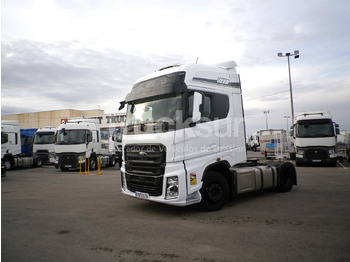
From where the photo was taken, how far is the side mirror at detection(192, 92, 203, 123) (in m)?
5.70

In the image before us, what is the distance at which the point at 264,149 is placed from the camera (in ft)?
71.3

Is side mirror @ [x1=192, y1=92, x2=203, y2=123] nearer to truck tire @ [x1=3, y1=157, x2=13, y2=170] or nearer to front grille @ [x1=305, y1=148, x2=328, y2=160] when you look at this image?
front grille @ [x1=305, y1=148, x2=328, y2=160]

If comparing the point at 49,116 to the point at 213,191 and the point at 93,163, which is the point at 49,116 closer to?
the point at 93,163

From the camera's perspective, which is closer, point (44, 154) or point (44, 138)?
point (44, 138)

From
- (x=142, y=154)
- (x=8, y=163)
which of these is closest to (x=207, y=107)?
(x=142, y=154)

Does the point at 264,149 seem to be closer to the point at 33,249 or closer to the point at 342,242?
the point at 342,242

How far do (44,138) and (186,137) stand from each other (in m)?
19.1

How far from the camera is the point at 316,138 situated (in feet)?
50.4

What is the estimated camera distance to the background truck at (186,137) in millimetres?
5523

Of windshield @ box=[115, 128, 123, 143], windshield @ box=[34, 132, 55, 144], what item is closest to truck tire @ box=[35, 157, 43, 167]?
windshield @ box=[34, 132, 55, 144]

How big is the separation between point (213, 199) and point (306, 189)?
4401 millimetres

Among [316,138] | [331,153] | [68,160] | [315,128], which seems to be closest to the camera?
[331,153]

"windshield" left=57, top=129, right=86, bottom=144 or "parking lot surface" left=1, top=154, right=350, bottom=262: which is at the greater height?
"windshield" left=57, top=129, right=86, bottom=144

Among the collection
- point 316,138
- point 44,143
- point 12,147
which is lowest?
point 316,138
